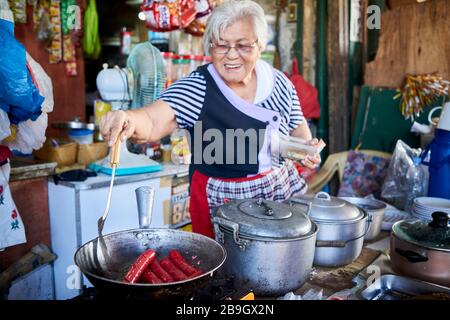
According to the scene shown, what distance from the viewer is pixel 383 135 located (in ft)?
11.6

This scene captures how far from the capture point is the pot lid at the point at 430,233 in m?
1.32

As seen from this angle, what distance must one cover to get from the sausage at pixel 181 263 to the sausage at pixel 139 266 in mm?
55

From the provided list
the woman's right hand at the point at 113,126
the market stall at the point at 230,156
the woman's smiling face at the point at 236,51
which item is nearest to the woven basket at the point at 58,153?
the market stall at the point at 230,156

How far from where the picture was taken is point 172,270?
1.08 metres

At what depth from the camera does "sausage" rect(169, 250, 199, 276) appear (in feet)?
3.51

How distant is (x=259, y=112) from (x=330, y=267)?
665 mm

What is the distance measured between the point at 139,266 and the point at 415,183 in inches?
74.2

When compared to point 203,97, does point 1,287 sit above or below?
below

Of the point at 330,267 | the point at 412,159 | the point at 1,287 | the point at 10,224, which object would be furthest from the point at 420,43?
the point at 1,287

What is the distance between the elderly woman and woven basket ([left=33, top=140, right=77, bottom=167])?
4.32 ft

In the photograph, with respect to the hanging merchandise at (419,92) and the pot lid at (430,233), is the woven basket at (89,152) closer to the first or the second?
the pot lid at (430,233)

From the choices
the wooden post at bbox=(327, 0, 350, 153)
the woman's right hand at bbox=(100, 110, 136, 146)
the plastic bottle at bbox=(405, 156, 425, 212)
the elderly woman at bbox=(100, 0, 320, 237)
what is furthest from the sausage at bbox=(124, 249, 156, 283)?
the wooden post at bbox=(327, 0, 350, 153)
